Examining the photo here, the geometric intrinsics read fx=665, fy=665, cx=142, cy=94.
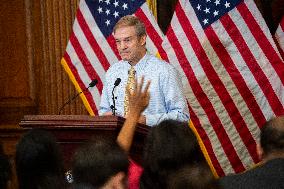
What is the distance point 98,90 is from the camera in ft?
18.5

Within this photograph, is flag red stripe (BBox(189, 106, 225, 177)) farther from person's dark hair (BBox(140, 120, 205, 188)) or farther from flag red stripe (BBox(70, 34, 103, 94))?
person's dark hair (BBox(140, 120, 205, 188))

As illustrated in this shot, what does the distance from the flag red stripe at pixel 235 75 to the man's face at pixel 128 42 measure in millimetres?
1034

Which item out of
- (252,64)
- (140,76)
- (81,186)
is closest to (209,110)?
(252,64)

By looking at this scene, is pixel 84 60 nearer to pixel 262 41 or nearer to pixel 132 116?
pixel 262 41

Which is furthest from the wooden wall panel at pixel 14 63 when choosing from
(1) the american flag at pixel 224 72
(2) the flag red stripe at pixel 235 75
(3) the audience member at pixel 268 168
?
(3) the audience member at pixel 268 168

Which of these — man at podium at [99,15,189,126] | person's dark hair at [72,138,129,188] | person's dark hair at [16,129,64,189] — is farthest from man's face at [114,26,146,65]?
person's dark hair at [72,138,129,188]

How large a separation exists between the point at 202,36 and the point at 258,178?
2841mm

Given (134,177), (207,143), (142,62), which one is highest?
(142,62)

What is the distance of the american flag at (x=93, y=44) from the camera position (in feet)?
18.5

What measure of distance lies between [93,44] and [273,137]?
3113 millimetres

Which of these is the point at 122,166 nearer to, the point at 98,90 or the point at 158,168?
the point at 158,168

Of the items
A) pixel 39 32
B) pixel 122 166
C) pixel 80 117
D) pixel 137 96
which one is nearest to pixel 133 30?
pixel 80 117

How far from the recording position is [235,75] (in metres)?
5.34

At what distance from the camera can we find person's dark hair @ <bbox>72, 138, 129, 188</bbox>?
2141 millimetres
